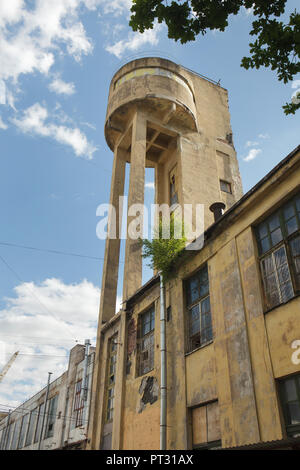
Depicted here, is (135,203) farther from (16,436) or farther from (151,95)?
(16,436)

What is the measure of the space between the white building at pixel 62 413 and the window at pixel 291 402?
36.8 feet

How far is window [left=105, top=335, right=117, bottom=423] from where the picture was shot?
14047mm

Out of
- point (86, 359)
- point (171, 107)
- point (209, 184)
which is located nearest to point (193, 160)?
point (209, 184)

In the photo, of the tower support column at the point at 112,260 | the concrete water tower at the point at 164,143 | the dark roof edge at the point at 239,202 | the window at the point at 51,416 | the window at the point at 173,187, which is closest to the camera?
the dark roof edge at the point at 239,202

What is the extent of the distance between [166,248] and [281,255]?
4.53 metres

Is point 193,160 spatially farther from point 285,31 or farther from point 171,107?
point 285,31

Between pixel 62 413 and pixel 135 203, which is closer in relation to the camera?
pixel 135 203

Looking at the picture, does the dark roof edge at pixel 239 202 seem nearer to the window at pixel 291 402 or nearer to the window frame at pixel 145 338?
the window frame at pixel 145 338

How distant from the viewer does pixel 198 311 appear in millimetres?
10250

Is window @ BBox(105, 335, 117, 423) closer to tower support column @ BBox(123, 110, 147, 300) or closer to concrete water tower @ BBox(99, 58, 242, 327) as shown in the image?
concrete water tower @ BBox(99, 58, 242, 327)

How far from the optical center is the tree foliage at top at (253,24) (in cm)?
508

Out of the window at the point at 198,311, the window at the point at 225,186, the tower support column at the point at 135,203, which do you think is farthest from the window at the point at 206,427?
the window at the point at 225,186

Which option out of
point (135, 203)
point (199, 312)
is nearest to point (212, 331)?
point (199, 312)
